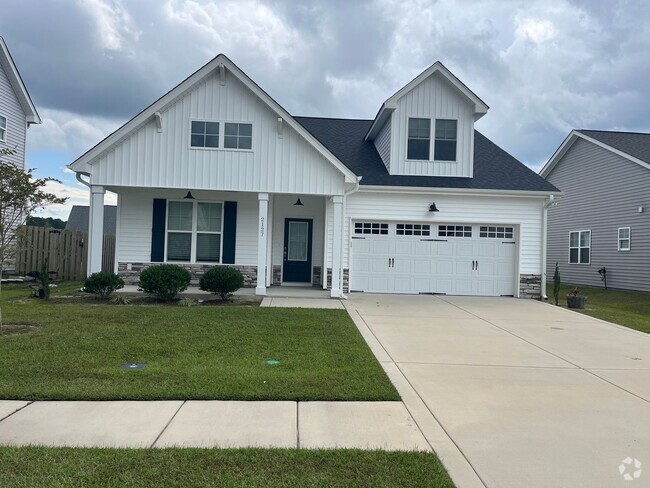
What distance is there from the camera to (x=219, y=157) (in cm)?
1251

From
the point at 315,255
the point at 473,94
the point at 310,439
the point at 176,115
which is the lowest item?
the point at 310,439

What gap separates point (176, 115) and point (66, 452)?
10507 millimetres

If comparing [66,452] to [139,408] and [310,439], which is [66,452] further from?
[310,439]

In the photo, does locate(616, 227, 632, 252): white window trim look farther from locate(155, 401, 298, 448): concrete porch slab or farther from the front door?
locate(155, 401, 298, 448): concrete porch slab

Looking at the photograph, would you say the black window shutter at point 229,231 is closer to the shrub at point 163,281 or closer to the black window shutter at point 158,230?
the black window shutter at point 158,230

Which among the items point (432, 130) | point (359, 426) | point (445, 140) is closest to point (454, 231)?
point (445, 140)

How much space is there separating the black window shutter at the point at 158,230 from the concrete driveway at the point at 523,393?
6647 mm

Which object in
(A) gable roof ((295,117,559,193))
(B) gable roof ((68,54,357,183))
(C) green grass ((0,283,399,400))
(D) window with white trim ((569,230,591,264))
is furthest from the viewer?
(D) window with white trim ((569,230,591,264))

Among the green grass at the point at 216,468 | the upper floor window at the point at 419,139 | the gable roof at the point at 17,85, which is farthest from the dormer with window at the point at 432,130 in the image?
the gable roof at the point at 17,85

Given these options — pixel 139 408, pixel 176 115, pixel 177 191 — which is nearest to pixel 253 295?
pixel 177 191

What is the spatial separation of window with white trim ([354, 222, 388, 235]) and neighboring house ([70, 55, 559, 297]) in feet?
0.13

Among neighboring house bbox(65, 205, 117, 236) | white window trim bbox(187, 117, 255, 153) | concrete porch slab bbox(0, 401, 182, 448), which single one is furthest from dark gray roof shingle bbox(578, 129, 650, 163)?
neighboring house bbox(65, 205, 117, 236)

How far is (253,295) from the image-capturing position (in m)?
12.7

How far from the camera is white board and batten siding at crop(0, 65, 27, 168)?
18.0m
